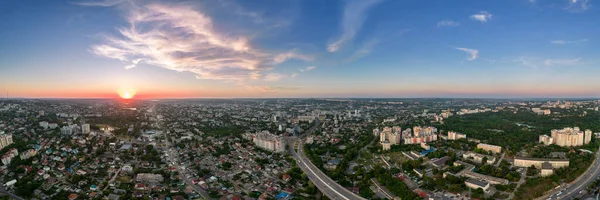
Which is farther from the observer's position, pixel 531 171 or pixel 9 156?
pixel 9 156

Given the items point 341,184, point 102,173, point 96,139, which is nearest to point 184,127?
point 96,139

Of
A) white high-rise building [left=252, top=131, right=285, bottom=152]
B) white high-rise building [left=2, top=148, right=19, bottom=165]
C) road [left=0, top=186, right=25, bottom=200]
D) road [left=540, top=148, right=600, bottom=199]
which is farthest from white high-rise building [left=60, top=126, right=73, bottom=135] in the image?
road [left=540, top=148, right=600, bottom=199]

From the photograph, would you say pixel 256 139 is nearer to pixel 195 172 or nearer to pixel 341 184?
pixel 195 172

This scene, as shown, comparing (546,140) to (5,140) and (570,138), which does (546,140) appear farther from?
(5,140)

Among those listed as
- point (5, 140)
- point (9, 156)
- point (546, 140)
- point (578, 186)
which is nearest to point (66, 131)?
point (5, 140)

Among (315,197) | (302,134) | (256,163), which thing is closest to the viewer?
(315,197)

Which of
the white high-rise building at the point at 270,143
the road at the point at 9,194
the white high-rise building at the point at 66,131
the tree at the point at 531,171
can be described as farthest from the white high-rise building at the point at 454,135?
the white high-rise building at the point at 66,131
